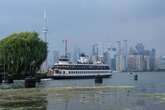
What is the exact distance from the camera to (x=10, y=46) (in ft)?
407

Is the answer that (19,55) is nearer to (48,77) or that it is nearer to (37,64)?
(37,64)

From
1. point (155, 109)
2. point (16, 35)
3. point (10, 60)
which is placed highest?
point (16, 35)

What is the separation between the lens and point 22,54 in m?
123

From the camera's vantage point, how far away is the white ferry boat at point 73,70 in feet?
510

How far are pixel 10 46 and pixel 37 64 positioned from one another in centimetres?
1009

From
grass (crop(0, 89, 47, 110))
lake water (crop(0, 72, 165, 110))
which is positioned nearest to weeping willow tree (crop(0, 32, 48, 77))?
lake water (crop(0, 72, 165, 110))

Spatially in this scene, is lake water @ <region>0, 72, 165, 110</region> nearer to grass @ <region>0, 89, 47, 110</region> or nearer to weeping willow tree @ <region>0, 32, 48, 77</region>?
grass @ <region>0, 89, 47, 110</region>

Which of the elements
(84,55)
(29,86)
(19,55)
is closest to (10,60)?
(19,55)

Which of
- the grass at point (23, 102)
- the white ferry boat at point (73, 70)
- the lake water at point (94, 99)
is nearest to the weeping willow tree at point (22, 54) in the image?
the white ferry boat at point (73, 70)

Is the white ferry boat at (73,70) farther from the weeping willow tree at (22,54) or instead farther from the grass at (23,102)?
the grass at (23,102)

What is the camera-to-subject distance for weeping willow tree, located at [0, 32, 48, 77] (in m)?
123

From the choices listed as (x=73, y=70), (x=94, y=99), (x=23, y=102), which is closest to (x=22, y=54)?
(x=73, y=70)

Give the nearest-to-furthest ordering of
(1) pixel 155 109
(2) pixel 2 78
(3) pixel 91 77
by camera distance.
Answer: (1) pixel 155 109 < (2) pixel 2 78 < (3) pixel 91 77

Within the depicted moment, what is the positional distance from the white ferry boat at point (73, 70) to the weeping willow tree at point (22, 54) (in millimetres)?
28446
